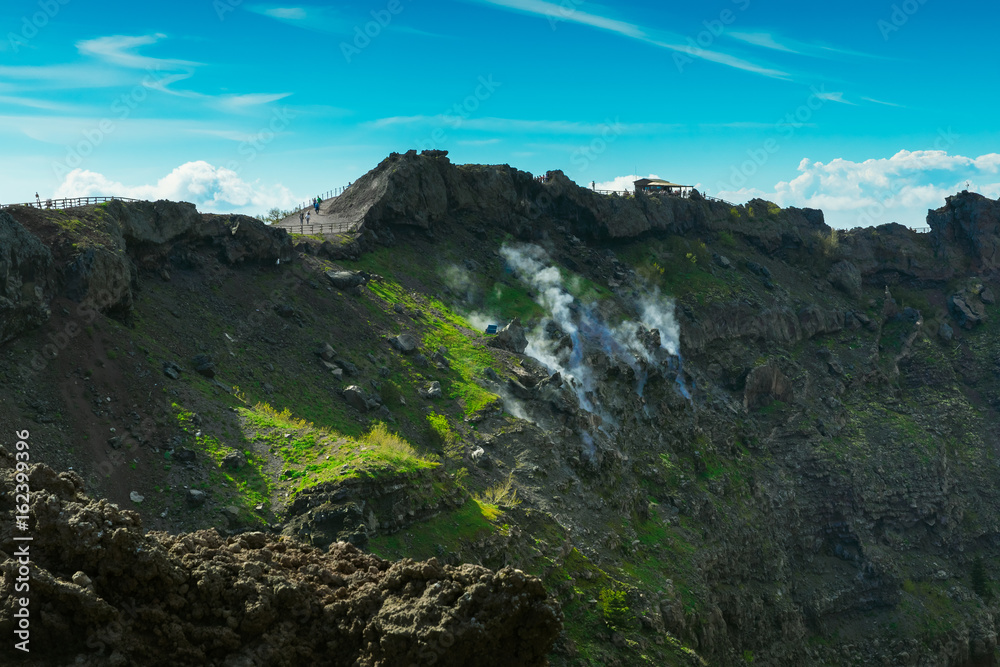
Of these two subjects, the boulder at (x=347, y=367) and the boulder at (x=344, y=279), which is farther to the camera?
the boulder at (x=344, y=279)

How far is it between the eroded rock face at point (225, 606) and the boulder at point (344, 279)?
27888 mm

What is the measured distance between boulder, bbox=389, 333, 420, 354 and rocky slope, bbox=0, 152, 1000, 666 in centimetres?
22

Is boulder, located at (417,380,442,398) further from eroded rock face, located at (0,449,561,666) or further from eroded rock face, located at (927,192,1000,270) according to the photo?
eroded rock face, located at (927,192,1000,270)

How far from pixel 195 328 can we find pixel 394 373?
9232 mm

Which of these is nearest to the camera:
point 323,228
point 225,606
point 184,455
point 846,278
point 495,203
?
point 225,606

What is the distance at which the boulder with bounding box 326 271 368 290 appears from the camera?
41062mm

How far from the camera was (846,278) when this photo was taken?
226 feet

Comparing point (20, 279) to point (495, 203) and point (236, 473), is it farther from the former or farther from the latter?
point (495, 203)

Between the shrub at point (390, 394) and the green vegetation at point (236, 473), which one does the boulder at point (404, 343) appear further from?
the green vegetation at point (236, 473)

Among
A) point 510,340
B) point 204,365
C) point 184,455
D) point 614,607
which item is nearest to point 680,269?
point 510,340

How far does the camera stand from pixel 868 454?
52.5 m

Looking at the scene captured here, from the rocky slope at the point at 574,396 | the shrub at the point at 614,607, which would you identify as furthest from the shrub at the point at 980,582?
the shrub at the point at 614,607

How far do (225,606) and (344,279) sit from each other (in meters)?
30.0

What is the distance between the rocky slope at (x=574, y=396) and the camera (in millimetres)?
23453
